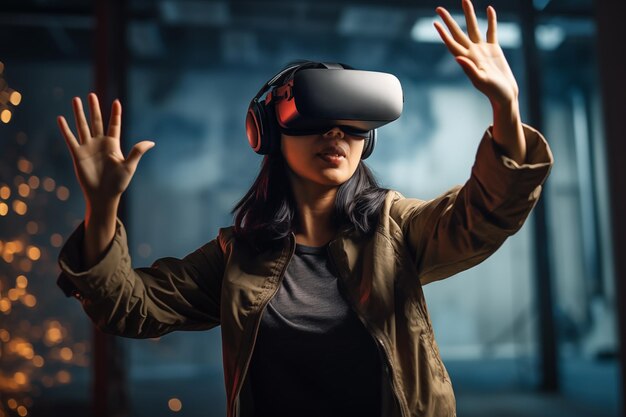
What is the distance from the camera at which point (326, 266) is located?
0.97m

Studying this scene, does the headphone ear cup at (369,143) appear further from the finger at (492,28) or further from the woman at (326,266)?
the finger at (492,28)

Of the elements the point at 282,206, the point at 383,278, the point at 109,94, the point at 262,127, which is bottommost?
the point at 383,278

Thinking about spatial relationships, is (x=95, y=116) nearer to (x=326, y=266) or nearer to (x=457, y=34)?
(x=326, y=266)

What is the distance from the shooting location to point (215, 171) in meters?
3.50

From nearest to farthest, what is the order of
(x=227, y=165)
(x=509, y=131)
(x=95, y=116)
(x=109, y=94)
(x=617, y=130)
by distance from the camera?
(x=509, y=131) → (x=95, y=116) → (x=617, y=130) → (x=109, y=94) → (x=227, y=165)

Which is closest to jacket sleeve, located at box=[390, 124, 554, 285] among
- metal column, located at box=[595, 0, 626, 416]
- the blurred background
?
metal column, located at box=[595, 0, 626, 416]

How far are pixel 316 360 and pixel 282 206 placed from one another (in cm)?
26

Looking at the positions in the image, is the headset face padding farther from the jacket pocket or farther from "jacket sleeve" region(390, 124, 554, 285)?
the jacket pocket

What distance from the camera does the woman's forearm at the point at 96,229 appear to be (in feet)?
2.77

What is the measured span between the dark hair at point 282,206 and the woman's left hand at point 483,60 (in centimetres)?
28

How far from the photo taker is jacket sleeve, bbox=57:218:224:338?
2.79 ft

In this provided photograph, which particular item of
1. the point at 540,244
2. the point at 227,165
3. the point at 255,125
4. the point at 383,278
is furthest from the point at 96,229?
the point at 540,244

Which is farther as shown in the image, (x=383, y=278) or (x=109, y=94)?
(x=109, y=94)

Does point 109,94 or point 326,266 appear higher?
point 109,94
